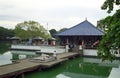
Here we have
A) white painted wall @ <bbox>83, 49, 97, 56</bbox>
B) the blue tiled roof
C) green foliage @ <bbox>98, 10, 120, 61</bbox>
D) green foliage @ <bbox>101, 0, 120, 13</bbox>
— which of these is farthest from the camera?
the blue tiled roof

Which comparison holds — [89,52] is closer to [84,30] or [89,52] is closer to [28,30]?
[84,30]

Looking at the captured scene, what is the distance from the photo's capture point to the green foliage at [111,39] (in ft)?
18.1

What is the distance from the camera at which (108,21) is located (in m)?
6.36

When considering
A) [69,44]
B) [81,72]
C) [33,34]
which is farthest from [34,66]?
[33,34]

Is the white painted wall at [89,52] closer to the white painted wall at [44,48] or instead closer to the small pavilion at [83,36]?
the small pavilion at [83,36]

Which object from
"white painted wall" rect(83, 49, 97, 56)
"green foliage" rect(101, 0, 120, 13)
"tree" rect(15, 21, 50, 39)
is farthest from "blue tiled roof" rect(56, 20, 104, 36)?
"green foliage" rect(101, 0, 120, 13)

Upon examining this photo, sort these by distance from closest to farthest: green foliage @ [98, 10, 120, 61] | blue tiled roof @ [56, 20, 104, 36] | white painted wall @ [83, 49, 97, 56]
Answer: green foliage @ [98, 10, 120, 61] < white painted wall @ [83, 49, 97, 56] < blue tiled roof @ [56, 20, 104, 36]

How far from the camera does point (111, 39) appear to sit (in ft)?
19.4

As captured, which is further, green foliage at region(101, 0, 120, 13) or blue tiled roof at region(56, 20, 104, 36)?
blue tiled roof at region(56, 20, 104, 36)

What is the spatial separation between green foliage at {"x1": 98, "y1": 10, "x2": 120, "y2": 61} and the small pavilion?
1738cm

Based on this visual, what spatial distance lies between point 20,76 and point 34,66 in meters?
1.45

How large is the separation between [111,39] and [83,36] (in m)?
19.1

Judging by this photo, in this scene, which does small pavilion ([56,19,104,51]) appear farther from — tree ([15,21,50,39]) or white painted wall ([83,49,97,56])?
tree ([15,21,50,39])

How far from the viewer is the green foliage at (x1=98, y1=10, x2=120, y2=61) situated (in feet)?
18.1
